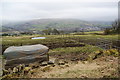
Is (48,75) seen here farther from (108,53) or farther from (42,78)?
(108,53)

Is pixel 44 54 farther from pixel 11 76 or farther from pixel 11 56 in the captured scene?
pixel 11 76

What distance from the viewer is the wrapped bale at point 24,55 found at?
27.4 ft

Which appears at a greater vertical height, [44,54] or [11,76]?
[44,54]

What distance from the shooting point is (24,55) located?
8617 mm

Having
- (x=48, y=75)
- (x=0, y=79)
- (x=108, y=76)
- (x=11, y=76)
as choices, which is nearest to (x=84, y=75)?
(x=108, y=76)

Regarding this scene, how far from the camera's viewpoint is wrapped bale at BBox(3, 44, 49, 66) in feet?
27.4

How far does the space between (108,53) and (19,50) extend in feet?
24.1

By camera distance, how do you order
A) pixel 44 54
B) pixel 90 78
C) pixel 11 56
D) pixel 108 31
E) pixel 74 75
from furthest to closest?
pixel 108 31 < pixel 44 54 < pixel 11 56 < pixel 74 75 < pixel 90 78

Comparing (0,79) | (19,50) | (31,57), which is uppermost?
(19,50)

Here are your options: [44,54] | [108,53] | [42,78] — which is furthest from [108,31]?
[42,78]

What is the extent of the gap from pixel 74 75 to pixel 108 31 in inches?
1585

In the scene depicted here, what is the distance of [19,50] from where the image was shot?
8.68 meters

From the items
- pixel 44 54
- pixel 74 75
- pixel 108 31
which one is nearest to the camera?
pixel 74 75

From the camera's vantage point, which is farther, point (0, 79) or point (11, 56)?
point (11, 56)
